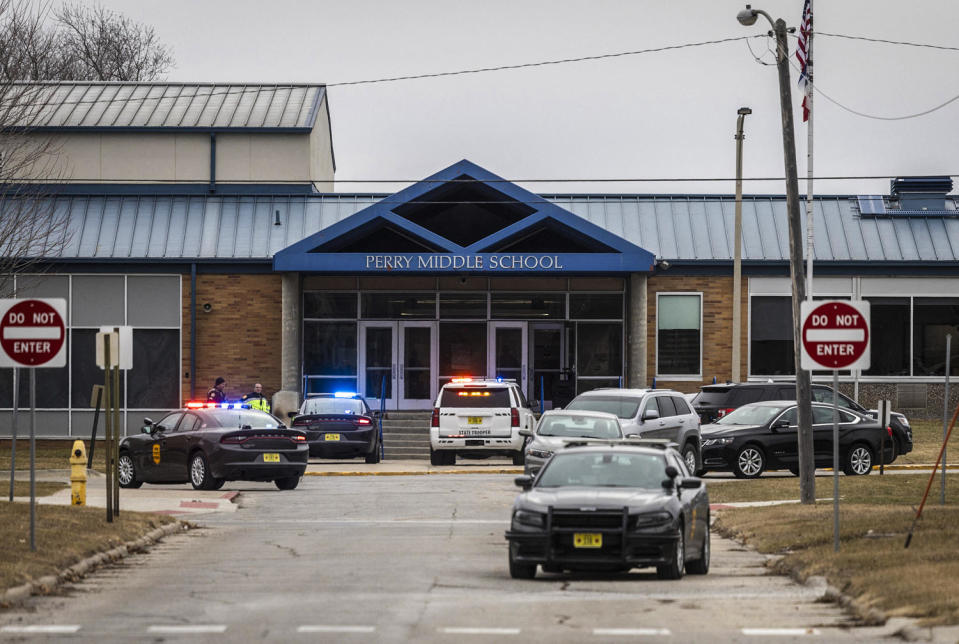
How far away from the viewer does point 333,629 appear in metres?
11.0

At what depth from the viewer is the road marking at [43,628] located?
36.3ft

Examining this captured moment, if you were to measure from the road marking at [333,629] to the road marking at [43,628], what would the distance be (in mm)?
1678

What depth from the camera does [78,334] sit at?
133 ft

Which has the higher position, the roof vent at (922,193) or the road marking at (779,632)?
the roof vent at (922,193)

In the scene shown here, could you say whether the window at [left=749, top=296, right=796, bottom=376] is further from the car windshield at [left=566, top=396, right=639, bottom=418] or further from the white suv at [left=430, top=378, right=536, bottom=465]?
the car windshield at [left=566, top=396, right=639, bottom=418]

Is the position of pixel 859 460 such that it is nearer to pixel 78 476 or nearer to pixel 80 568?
pixel 78 476

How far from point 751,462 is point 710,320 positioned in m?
12.8

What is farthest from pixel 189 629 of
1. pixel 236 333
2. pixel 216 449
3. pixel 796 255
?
pixel 236 333

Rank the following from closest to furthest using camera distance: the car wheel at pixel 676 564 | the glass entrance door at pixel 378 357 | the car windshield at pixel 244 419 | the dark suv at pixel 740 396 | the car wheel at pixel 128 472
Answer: the car wheel at pixel 676 564 → the car windshield at pixel 244 419 → the car wheel at pixel 128 472 → the dark suv at pixel 740 396 → the glass entrance door at pixel 378 357

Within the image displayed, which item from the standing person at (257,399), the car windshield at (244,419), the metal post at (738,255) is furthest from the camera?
the metal post at (738,255)

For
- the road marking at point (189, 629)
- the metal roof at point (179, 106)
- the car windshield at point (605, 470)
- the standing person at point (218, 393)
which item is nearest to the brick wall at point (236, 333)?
the standing person at point (218, 393)

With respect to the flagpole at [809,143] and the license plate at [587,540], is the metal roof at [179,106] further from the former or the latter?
the license plate at [587,540]

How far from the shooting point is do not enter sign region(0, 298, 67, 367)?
1556 centimetres

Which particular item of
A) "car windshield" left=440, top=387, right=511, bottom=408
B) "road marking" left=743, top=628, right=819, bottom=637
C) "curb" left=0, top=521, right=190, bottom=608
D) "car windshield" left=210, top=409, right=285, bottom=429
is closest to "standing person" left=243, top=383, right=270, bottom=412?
"car windshield" left=440, top=387, right=511, bottom=408
